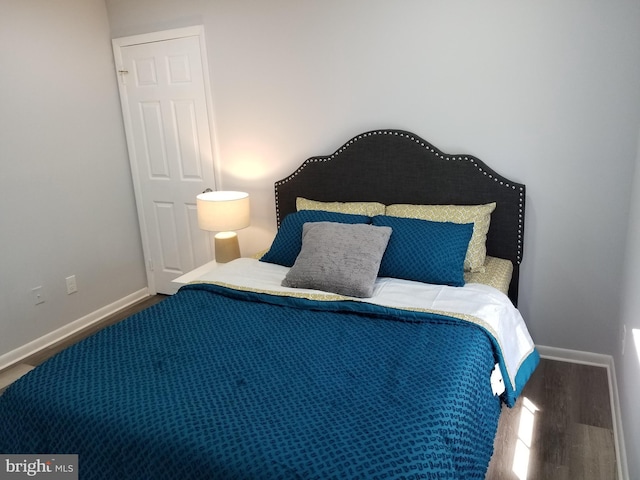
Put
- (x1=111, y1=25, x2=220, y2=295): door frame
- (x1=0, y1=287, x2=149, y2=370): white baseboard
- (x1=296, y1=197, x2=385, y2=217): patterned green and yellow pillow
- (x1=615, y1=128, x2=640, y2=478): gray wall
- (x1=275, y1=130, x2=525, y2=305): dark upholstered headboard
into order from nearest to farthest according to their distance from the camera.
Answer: (x1=615, y1=128, x2=640, y2=478): gray wall, (x1=275, y1=130, x2=525, y2=305): dark upholstered headboard, (x1=296, y1=197, x2=385, y2=217): patterned green and yellow pillow, (x1=0, y1=287, x2=149, y2=370): white baseboard, (x1=111, y1=25, x2=220, y2=295): door frame

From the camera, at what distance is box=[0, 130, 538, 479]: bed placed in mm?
1297

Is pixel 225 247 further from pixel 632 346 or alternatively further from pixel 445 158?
pixel 632 346

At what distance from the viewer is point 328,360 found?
66.2 inches

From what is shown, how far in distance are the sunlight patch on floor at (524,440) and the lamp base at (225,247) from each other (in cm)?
197

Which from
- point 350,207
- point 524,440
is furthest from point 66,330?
point 524,440

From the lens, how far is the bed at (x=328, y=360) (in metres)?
1.30

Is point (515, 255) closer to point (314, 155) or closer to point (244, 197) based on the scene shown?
point (314, 155)

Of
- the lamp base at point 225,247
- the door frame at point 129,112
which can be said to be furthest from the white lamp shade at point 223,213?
the door frame at point 129,112

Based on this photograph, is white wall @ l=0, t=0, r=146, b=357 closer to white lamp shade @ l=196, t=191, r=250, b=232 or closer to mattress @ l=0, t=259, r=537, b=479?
white lamp shade @ l=196, t=191, r=250, b=232

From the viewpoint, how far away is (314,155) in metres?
3.12

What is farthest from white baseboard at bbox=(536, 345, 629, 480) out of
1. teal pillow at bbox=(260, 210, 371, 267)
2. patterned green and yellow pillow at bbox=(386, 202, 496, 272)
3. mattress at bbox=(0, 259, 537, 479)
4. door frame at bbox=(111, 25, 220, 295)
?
door frame at bbox=(111, 25, 220, 295)

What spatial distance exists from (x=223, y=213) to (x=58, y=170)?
1201 mm

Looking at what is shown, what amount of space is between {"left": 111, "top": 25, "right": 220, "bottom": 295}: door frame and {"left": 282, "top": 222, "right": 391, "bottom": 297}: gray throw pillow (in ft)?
4.57

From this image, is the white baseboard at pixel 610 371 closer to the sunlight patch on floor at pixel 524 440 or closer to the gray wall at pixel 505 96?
the gray wall at pixel 505 96
